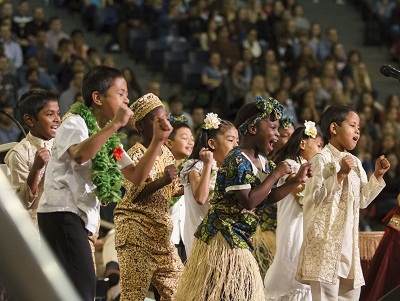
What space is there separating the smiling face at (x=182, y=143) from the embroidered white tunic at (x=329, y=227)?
1.03m

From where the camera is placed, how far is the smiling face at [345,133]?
18.5ft

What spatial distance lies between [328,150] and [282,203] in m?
0.59

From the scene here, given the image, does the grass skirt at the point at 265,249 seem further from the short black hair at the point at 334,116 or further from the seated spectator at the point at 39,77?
the seated spectator at the point at 39,77

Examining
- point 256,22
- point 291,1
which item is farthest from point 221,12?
point 291,1

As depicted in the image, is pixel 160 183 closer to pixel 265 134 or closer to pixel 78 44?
pixel 265 134

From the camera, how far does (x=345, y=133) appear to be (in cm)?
563

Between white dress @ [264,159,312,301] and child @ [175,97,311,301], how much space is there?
1276 mm

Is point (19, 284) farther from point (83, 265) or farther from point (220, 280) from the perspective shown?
point (220, 280)

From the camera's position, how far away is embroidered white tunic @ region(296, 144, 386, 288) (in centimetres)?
538

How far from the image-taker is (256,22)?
1455 centimetres

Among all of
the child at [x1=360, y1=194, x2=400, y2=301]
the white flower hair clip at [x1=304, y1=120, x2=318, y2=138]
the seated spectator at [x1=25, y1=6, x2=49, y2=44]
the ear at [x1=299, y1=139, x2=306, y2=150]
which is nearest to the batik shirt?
the white flower hair clip at [x1=304, y1=120, x2=318, y2=138]

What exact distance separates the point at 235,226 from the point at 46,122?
132 centimetres

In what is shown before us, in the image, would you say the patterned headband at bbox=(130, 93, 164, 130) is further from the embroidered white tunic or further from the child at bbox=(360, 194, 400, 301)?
the child at bbox=(360, 194, 400, 301)

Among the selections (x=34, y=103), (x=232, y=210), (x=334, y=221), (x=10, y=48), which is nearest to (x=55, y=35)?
(x=10, y=48)
